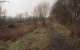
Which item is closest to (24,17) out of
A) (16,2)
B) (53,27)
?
(16,2)

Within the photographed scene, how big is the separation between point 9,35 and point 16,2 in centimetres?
35

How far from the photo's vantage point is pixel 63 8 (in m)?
1.70

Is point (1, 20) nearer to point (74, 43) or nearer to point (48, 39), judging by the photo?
point (48, 39)

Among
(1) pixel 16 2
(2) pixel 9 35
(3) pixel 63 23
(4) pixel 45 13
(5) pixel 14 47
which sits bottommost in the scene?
(5) pixel 14 47

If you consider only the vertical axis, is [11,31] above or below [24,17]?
below

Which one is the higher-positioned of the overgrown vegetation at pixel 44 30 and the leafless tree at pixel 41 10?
the leafless tree at pixel 41 10

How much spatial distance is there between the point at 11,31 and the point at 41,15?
352 millimetres

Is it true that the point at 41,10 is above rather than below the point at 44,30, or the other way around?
above

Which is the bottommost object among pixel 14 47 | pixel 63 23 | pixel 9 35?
pixel 14 47

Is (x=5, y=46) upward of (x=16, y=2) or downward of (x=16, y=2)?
downward

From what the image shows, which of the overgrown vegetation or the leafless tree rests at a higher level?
the leafless tree

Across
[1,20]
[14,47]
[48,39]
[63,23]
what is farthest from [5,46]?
[63,23]

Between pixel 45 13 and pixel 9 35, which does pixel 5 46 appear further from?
pixel 45 13

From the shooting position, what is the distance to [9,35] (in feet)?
5.59
